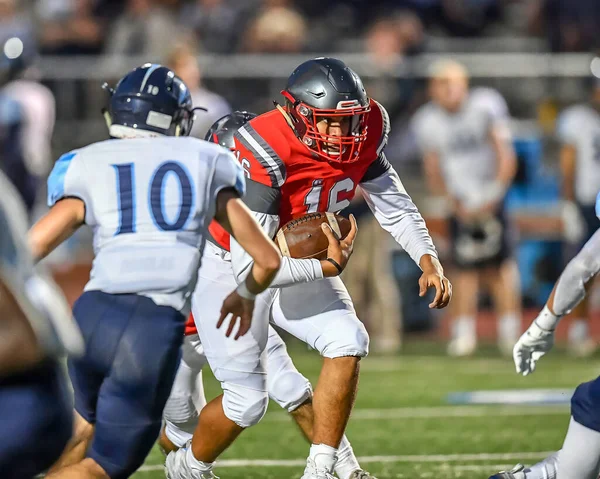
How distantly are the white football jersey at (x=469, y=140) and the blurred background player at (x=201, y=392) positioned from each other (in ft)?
16.3

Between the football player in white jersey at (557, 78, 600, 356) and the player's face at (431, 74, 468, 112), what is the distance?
0.88 meters

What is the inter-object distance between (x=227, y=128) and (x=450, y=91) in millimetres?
5064

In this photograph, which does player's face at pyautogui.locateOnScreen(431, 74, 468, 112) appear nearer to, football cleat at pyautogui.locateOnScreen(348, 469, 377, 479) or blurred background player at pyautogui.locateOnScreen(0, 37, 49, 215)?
blurred background player at pyautogui.locateOnScreen(0, 37, 49, 215)

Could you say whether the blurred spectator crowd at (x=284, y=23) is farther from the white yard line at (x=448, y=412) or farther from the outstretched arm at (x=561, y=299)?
the outstretched arm at (x=561, y=299)

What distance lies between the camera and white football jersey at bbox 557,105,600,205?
9586 millimetres

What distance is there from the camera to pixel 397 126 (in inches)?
449

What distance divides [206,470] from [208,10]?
313 inches

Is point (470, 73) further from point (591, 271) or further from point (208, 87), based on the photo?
point (591, 271)

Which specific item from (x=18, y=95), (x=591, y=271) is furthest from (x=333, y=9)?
(x=591, y=271)

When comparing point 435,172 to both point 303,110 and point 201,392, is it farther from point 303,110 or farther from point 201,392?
point 303,110

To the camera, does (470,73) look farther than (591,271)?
Yes

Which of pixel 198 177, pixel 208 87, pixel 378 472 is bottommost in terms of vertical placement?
pixel 378 472

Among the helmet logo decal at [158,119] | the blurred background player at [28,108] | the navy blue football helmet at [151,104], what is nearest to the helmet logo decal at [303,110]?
the navy blue football helmet at [151,104]

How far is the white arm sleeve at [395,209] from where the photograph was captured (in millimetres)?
5078
